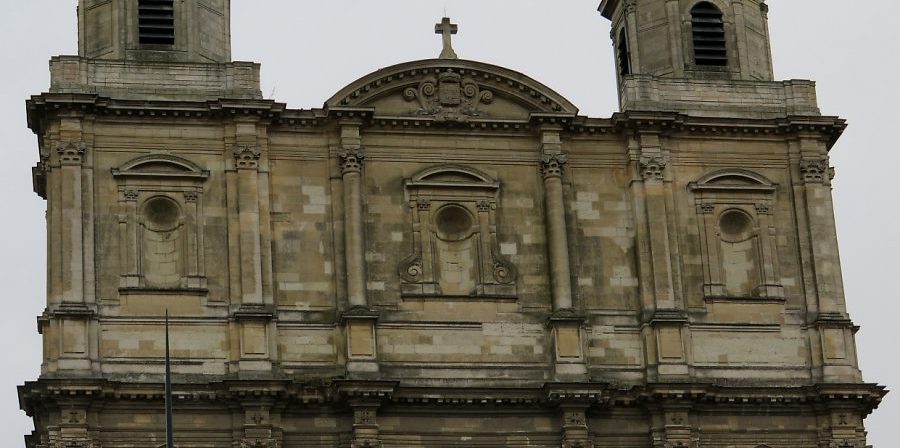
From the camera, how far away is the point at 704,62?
52344mm

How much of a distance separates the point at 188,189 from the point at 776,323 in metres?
12.5

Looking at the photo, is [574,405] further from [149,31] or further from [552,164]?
[149,31]

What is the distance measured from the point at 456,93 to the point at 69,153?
8.28 meters

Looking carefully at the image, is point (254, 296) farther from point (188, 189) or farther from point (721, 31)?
point (721, 31)

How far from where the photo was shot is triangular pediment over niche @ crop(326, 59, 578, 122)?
163 ft

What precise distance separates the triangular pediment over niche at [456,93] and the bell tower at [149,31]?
3618mm

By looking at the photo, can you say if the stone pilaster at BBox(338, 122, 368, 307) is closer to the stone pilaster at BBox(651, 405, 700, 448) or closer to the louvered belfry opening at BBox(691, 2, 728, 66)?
the stone pilaster at BBox(651, 405, 700, 448)

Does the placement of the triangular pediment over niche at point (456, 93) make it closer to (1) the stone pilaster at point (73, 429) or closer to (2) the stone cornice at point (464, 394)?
(2) the stone cornice at point (464, 394)

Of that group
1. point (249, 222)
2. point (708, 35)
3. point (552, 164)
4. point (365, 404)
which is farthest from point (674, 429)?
point (708, 35)

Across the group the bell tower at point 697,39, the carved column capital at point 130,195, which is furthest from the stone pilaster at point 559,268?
the carved column capital at point 130,195

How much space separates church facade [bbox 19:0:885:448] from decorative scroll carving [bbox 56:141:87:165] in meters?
0.04

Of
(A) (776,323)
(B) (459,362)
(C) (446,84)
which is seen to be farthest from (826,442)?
(C) (446,84)

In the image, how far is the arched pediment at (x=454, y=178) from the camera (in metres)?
49.2

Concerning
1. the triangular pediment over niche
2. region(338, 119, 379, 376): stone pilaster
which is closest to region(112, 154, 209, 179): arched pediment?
region(338, 119, 379, 376): stone pilaster
